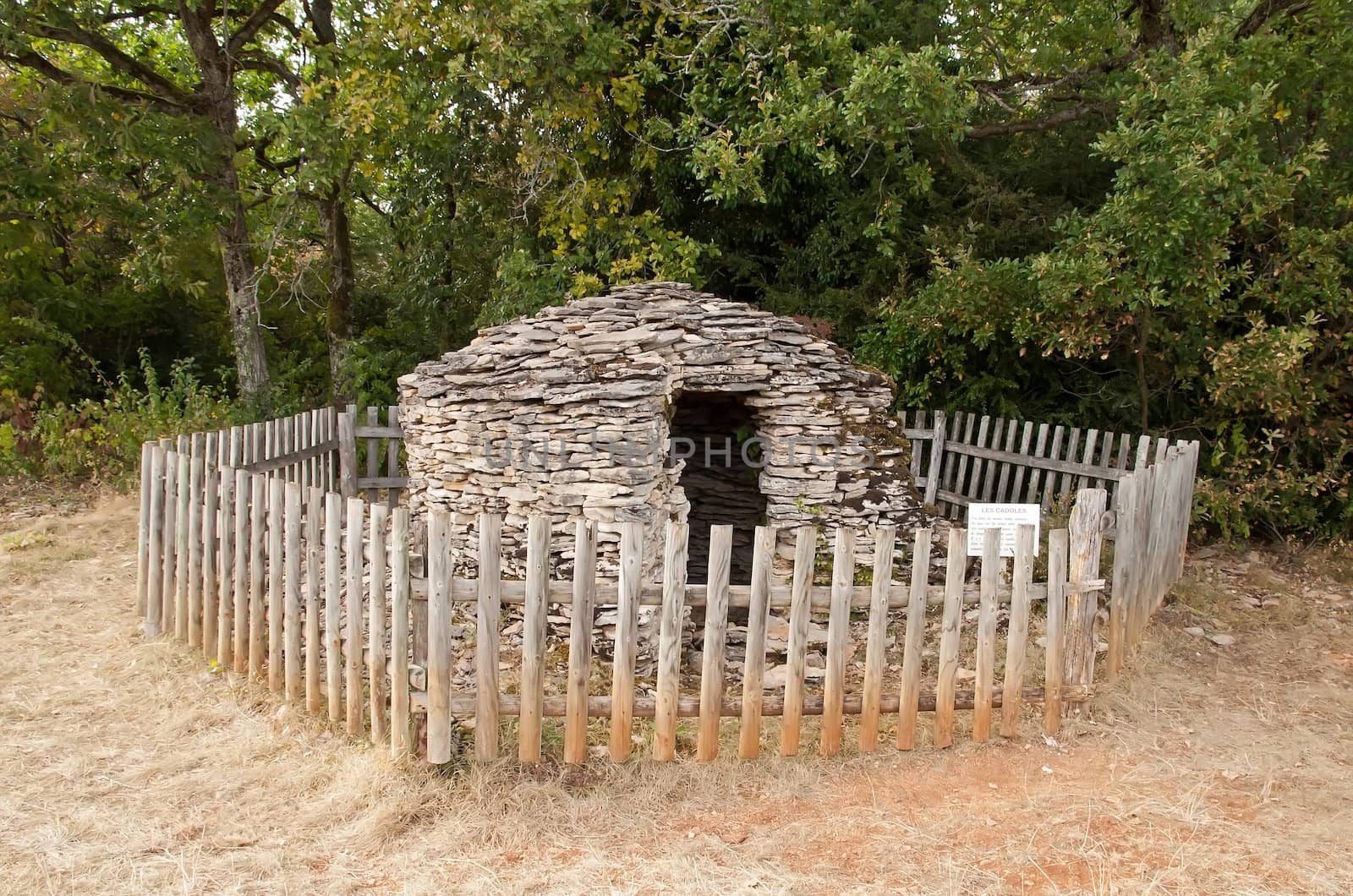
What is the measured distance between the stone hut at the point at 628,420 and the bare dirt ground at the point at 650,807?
7.14 ft

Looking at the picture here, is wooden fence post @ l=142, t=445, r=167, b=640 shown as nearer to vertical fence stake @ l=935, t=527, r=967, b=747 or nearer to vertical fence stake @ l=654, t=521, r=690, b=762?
vertical fence stake @ l=654, t=521, r=690, b=762

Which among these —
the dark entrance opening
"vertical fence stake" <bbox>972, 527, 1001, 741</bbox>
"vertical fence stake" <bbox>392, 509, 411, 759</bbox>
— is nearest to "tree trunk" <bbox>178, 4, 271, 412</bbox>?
the dark entrance opening

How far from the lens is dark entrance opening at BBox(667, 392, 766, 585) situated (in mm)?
Result: 8961

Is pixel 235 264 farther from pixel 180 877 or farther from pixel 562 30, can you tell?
pixel 180 877

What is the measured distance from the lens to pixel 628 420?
592 cm

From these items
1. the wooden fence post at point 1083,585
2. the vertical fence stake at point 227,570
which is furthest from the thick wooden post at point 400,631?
the wooden fence post at point 1083,585

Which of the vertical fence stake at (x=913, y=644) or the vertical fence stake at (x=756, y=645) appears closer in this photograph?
the vertical fence stake at (x=756, y=645)

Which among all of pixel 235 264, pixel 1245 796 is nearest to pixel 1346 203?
pixel 1245 796

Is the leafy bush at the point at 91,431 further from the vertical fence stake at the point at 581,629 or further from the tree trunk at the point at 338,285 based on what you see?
the vertical fence stake at the point at 581,629

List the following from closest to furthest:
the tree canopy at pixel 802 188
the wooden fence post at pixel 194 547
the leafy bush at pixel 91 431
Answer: the wooden fence post at pixel 194 547, the tree canopy at pixel 802 188, the leafy bush at pixel 91 431

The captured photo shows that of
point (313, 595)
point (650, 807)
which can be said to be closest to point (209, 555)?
point (313, 595)

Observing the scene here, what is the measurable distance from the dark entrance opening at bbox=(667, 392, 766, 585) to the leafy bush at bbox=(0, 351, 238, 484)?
511 cm

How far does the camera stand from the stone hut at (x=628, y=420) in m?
5.93

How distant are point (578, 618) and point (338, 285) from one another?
1022 cm
